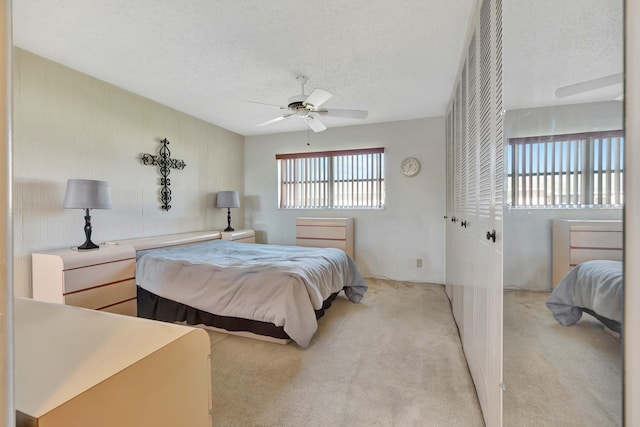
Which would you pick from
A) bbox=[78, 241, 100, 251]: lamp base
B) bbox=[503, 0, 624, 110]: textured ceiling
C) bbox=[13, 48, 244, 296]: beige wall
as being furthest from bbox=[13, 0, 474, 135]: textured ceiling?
bbox=[78, 241, 100, 251]: lamp base

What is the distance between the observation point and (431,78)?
2900mm

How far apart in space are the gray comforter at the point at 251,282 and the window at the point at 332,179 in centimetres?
171

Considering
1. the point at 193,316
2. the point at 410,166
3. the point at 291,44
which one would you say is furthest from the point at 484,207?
the point at 410,166

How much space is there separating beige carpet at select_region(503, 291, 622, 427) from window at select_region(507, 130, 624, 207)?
31 centimetres

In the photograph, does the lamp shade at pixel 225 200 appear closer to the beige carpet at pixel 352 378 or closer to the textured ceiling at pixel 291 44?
the textured ceiling at pixel 291 44

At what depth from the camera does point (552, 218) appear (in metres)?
0.93

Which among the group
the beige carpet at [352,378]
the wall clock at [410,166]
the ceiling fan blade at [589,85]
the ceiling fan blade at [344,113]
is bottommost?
the beige carpet at [352,378]

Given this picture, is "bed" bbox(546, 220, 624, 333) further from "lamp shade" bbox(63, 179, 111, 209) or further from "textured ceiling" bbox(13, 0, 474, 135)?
"lamp shade" bbox(63, 179, 111, 209)

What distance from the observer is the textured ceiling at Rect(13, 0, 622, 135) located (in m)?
1.02

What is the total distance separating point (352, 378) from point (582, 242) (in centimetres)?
161

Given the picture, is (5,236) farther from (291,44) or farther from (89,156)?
(89,156)

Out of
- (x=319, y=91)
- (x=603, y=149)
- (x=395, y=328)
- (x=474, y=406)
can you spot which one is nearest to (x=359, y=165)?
(x=319, y=91)

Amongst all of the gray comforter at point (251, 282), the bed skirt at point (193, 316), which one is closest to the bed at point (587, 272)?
the gray comforter at point (251, 282)

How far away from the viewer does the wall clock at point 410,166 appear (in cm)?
428
